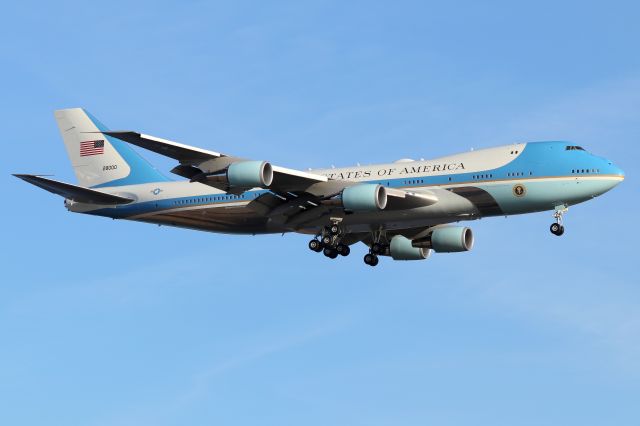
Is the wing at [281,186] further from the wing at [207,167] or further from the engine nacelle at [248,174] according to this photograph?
the engine nacelle at [248,174]

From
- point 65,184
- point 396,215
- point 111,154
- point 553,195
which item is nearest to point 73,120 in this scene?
point 111,154

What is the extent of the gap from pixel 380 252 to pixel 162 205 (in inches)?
451

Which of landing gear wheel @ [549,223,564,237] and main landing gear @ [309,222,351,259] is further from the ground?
landing gear wheel @ [549,223,564,237]

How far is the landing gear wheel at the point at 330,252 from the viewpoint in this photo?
54.1 m

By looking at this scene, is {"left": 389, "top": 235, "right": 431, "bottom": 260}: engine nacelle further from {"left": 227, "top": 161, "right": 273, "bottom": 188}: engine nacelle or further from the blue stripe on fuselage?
{"left": 227, "top": 161, "right": 273, "bottom": 188}: engine nacelle

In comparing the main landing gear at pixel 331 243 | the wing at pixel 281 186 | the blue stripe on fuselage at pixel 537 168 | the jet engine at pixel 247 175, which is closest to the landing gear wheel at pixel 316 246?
the main landing gear at pixel 331 243

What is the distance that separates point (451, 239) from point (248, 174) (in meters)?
12.3

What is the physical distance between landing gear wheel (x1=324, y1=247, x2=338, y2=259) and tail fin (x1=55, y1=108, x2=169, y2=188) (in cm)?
1059

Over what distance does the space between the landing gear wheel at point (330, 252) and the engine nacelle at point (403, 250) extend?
4.40 meters

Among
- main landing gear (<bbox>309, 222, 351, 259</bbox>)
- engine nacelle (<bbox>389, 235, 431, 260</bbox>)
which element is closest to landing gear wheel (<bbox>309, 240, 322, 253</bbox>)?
main landing gear (<bbox>309, 222, 351, 259</bbox>)

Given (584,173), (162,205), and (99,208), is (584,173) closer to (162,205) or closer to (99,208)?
(162,205)

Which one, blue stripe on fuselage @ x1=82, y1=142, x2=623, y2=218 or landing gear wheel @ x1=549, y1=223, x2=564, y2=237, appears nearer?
blue stripe on fuselage @ x1=82, y1=142, x2=623, y2=218

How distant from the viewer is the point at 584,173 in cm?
5034

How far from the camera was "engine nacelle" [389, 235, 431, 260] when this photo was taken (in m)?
57.6
